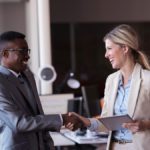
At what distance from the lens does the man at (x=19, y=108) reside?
8.43 ft

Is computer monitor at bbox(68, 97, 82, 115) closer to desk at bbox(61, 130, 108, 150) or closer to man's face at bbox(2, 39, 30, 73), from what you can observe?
desk at bbox(61, 130, 108, 150)

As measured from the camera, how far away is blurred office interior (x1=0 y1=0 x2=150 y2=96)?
8969 millimetres

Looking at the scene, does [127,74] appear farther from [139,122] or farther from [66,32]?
[66,32]

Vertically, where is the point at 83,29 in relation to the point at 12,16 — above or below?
below

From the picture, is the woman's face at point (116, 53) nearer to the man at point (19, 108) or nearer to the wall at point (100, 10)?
the man at point (19, 108)

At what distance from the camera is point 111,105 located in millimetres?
3176

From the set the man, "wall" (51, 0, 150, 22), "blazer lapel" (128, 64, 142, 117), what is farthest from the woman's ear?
"wall" (51, 0, 150, 22)

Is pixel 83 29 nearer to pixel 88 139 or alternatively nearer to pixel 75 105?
pixel 75 105

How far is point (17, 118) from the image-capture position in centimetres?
255

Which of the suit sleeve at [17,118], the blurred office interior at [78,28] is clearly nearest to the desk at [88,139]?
the suit sleeve at [17,118]

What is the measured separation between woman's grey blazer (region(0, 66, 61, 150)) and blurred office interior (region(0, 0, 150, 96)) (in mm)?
6077

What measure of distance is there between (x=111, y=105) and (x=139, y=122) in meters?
0.29

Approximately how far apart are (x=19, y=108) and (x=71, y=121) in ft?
1.49

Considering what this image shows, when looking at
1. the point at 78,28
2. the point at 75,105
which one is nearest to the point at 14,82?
the point at 75,105
